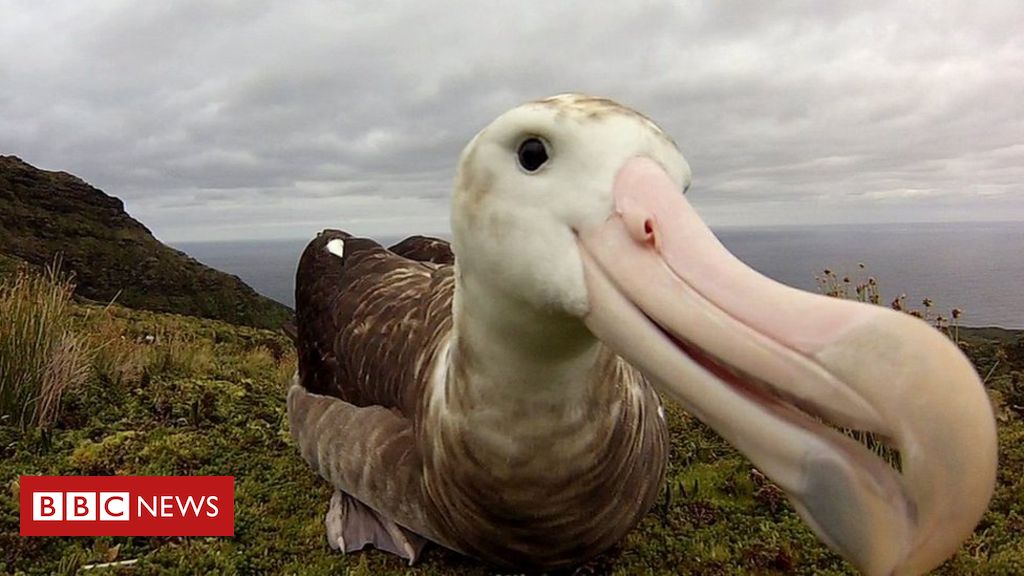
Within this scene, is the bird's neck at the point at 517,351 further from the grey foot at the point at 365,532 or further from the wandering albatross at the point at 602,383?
the grey foot at the point at 365,532

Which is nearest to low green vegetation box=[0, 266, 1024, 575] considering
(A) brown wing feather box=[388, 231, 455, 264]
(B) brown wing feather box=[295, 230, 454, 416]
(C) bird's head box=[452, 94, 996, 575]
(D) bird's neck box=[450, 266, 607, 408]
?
(B) brown wing feather box=[295, 230, 454, 416]

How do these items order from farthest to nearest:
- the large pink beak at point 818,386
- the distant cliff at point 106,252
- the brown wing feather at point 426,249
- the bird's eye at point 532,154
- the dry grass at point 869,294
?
the distant cliff at point 106,252
the brown wing feather at point 426,249
the dry grass at point 869,294
the bird's eye at point 532,154
the large pink beak at point 818,386

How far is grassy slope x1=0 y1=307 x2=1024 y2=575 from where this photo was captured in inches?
137

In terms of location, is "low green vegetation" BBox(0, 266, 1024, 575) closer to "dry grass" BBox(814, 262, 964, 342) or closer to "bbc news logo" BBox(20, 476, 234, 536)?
"bbc news logo" BBox(20, 476, 234, 536)

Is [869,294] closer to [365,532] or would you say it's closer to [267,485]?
[365,532]

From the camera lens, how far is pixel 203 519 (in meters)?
3.94

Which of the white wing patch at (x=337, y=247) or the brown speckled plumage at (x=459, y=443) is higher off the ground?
the white wing patch at (x=337, y=247)

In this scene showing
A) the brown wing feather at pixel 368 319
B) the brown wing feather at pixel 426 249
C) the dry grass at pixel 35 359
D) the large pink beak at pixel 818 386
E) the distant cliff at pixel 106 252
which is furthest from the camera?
the distant cliff at pixel 106 252

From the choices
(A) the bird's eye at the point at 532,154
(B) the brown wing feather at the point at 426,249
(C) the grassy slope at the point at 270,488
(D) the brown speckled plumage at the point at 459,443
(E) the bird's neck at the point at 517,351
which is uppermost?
(A) the bird's eye at the point at 532,154

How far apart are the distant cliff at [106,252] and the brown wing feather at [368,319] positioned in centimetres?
1527

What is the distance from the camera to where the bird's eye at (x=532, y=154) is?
2117mm

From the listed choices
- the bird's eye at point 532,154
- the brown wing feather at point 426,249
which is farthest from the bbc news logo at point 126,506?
the bird's eye at point 532,154

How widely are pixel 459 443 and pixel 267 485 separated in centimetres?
218

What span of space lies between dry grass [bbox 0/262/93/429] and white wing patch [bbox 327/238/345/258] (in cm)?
179
